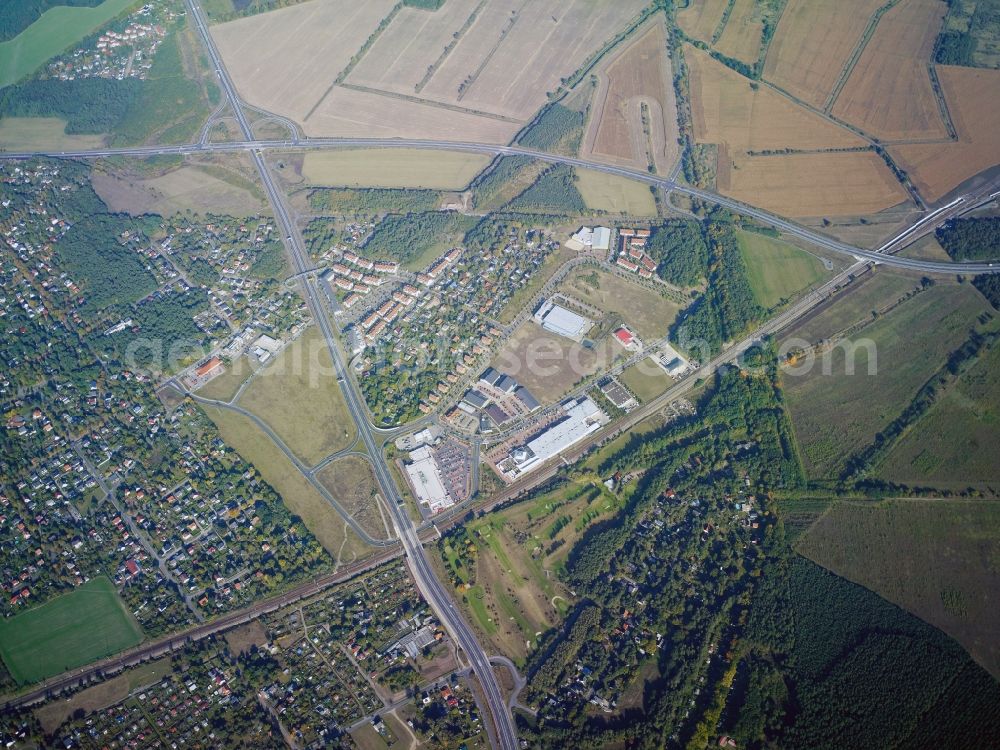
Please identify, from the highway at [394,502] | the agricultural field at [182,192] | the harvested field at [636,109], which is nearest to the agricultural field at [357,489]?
the highway at [394,502]

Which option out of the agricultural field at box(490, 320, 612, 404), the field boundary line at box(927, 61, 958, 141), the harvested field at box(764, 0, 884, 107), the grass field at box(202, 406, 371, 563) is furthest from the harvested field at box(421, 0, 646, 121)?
the grass field at box(202, 406, 371, 563)

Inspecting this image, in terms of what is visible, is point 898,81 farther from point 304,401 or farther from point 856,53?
point 304,401

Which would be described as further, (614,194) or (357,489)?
(614,194)

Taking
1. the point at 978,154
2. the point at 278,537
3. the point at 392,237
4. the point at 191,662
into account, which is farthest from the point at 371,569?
the point at 978,154

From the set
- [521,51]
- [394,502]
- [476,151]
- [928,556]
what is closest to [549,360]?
[394,502]

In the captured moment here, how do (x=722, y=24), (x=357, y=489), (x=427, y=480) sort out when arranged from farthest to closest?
(x=722, y=24)
(x=357, y=489)
(x=427, y=480)

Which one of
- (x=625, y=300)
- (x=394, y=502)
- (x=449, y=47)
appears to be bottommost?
(x=394, y=502)

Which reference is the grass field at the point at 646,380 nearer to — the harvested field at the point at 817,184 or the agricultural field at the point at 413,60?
the harvested field at the point at 817,184
